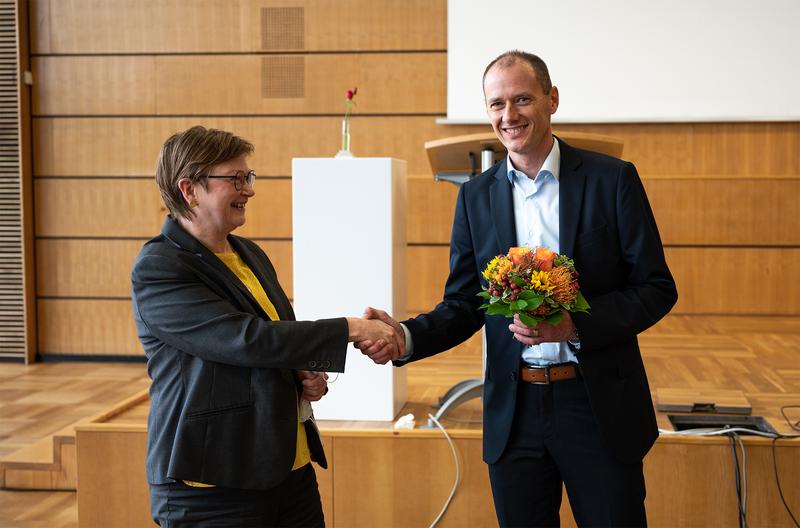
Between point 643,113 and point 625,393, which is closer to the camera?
point 625,393

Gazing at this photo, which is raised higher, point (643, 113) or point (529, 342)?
point (643, 113)

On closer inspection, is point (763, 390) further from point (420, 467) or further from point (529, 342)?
point (529, 342)

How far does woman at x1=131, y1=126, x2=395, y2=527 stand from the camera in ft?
5.82

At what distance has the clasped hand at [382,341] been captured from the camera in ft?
6.65

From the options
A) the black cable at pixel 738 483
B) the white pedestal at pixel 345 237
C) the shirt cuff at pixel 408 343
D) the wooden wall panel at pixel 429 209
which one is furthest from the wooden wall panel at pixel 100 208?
the shirt cuff at pixel 408 343

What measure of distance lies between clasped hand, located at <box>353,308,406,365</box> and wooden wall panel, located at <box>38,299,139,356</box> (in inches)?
185

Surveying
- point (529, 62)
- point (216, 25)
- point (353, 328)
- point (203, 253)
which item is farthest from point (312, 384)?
point (216, 25)

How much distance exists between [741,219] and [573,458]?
15.1 ft

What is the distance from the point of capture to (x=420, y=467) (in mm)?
3035

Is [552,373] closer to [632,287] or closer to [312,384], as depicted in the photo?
[632,287]

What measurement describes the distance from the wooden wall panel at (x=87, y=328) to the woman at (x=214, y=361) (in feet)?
15.7

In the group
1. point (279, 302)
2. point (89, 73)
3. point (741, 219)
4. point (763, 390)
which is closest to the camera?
point (279, 302)

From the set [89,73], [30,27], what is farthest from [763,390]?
[30,27]

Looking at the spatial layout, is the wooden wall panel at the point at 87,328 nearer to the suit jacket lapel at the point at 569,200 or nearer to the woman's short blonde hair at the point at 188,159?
the woman's short blonde hair at the point at 188,159
